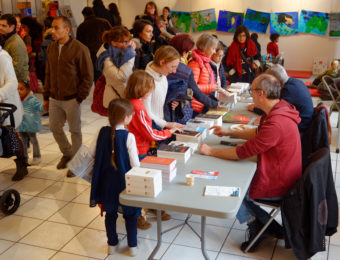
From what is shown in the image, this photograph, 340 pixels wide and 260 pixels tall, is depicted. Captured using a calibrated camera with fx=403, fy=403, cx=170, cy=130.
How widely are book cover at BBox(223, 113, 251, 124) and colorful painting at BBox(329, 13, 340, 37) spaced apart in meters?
8.33

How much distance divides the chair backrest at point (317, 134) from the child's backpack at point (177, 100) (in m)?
1.11

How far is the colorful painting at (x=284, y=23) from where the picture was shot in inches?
449

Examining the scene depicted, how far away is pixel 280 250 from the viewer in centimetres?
320

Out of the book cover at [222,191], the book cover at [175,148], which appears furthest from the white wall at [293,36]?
the book cover at [222,191]

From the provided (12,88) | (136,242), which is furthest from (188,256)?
(12,88)

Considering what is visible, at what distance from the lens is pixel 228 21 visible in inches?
477

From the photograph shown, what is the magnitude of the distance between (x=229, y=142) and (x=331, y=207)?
0.91m

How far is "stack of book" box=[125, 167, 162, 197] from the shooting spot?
2293mm

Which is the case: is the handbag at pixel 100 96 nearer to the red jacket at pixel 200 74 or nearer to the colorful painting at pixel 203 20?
the red jacket at pixel 200 74

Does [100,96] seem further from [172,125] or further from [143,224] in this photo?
[143,224]

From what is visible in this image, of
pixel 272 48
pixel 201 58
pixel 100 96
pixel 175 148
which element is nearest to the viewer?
pixel 175 148

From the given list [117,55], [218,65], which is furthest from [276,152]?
[218,65]

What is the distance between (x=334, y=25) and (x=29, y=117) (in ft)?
30.0

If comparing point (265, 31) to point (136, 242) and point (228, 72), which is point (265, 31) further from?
point (136, 242)
